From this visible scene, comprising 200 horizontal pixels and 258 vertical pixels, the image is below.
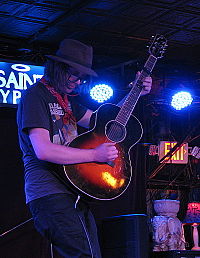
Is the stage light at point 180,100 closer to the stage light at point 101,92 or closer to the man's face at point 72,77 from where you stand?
the stage light at point 101,92

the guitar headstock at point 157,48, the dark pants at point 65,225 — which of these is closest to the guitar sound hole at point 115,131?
the dark pants at point 65,225

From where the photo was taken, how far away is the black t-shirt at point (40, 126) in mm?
2742

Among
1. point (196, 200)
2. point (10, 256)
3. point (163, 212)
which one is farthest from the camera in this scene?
point (196, 200)

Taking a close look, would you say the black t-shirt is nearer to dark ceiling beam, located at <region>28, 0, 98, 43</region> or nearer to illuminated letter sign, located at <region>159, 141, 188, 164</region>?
dark ceiling beam, located at <region>28, 0, 98, 43</region>

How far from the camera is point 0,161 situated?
497 cm

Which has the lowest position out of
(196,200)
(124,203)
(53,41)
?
(196,200)

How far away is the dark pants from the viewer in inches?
104

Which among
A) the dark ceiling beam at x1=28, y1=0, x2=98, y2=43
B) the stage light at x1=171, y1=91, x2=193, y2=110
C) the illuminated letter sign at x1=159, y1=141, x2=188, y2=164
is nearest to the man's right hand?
the dark ceiling beam at x1=28, y1=0, x2=98, y2=43

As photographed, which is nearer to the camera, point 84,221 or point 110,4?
point 84,221

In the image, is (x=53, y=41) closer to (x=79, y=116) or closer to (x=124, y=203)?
(x=124, y=203)

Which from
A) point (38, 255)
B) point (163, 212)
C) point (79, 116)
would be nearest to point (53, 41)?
point (163, 212)

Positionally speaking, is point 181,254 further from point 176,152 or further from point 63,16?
point 176,152

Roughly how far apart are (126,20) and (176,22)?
2.20ft

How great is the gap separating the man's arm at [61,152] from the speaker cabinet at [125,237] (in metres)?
1.81
